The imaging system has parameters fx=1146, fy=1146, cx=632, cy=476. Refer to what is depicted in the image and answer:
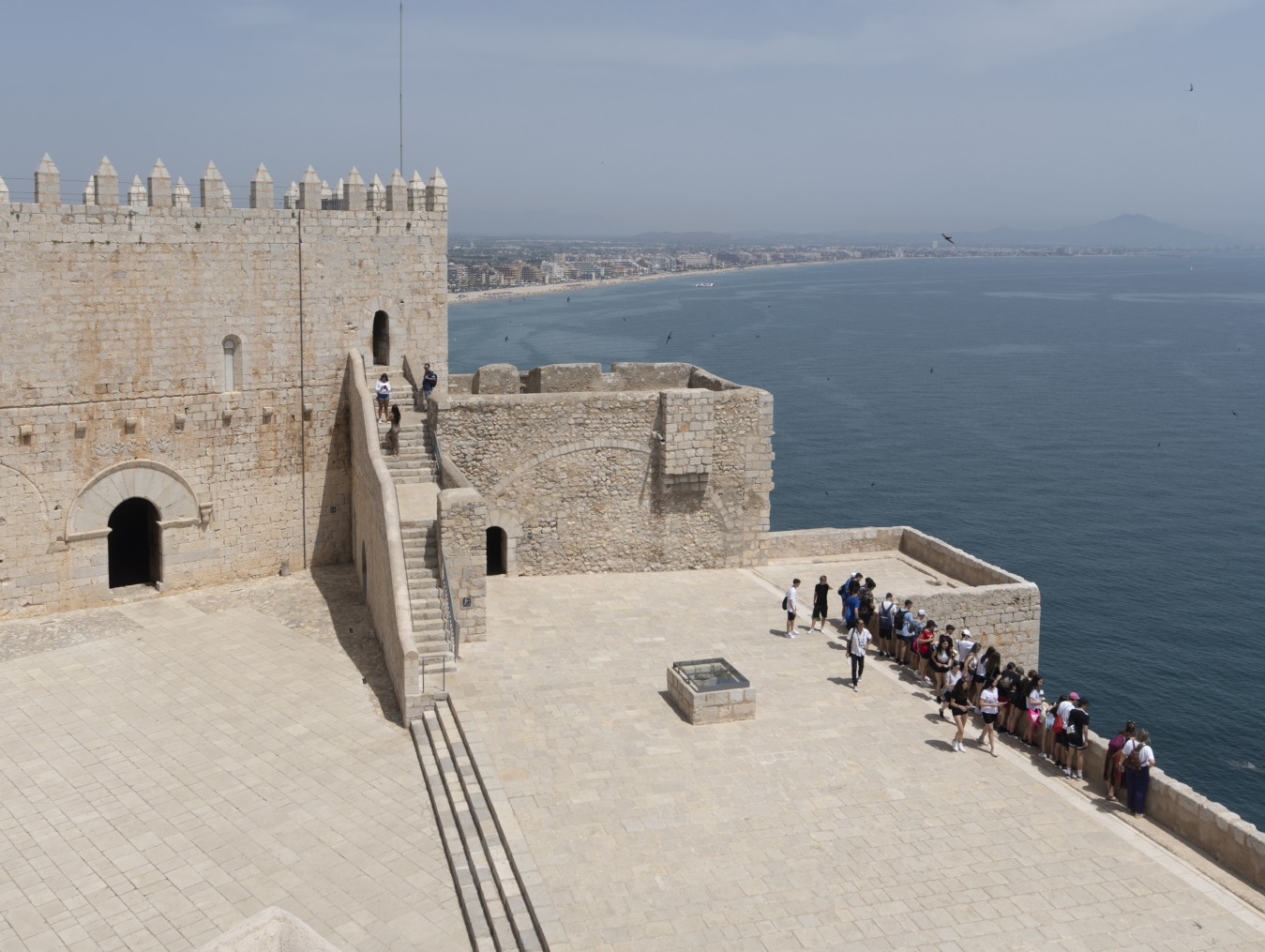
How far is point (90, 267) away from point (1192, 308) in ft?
458

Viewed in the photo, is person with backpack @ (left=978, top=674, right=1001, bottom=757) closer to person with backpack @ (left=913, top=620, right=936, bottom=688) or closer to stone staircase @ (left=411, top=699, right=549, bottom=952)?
person with backpack @ (left=913, top=620, right=936, bottom=688)

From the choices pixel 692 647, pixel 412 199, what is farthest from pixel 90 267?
pixel 692 647

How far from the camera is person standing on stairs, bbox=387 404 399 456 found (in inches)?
833

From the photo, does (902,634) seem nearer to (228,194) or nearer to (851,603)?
(851,603)

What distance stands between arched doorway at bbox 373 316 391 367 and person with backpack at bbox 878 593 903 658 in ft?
35.8

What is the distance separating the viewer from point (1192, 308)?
135750 mm

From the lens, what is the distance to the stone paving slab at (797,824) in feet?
37.4

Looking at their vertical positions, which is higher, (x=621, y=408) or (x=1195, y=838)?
(x=621, y=408)

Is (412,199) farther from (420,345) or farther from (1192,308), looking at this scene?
(1192,308)

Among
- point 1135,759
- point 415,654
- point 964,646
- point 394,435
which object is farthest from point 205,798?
point 1135,759

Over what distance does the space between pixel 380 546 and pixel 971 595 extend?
34.8 feet

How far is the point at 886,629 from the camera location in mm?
18688

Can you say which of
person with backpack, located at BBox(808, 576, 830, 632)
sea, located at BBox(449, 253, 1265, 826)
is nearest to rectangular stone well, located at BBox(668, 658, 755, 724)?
person with backpack, located at BBox(808, 576, 830, 632)

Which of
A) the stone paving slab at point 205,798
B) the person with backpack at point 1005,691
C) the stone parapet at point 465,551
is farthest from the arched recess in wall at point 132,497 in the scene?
the person with backpack at point 1005,691
